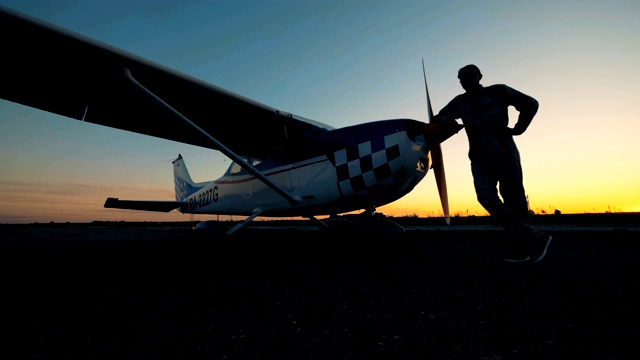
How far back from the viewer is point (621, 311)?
1222 mm

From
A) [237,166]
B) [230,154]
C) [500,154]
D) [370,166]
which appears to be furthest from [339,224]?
[500,154]

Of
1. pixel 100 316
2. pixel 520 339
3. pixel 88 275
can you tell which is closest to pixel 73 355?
pixel 100 316

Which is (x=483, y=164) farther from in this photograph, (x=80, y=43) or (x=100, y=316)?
(x=80, y=43)

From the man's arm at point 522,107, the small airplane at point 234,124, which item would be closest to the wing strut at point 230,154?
the small airplane at point 234,124

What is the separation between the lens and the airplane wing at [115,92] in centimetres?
327

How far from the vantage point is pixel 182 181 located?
9.81 m

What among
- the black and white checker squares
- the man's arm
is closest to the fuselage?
the black and white checker squares

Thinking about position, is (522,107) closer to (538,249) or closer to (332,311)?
(538,249)

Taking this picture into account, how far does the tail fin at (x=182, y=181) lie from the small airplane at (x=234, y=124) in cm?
414

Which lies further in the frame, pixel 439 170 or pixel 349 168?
pixel 439 170

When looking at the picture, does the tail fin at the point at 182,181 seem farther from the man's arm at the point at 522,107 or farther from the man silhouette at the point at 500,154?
the man's arm at the point at 522,107

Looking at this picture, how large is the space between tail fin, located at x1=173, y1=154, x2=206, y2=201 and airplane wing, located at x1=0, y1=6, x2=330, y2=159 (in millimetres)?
4088

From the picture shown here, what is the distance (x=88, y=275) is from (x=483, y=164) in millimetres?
3422

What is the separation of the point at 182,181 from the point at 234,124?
18.7ft
